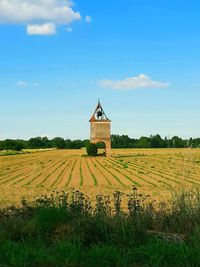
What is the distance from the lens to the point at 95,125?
90.2m

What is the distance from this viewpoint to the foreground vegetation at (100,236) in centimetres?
651

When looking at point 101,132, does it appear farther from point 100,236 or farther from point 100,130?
point 100,236

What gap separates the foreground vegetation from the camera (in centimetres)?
651

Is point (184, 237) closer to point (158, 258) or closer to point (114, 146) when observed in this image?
point (158, 258)

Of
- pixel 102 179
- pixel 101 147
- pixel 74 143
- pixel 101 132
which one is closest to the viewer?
pixel 102 179

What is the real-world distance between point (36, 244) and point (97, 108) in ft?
286

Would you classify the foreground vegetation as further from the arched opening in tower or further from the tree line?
the tree line

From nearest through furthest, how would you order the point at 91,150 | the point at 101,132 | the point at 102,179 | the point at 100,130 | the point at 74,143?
the point at 102,179 < the point at 91,150 < the point at 101,132 < the point at 100,130 < the point at 74,143

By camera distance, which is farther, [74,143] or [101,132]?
[74,143]

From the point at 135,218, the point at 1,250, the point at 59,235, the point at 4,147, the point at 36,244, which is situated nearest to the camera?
the point at 1,250

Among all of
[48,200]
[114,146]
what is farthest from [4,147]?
[48,200]

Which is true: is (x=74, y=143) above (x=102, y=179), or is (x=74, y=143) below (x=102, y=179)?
above

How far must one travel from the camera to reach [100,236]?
7746 millimetres

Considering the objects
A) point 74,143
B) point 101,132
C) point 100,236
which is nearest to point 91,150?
point 101,132
